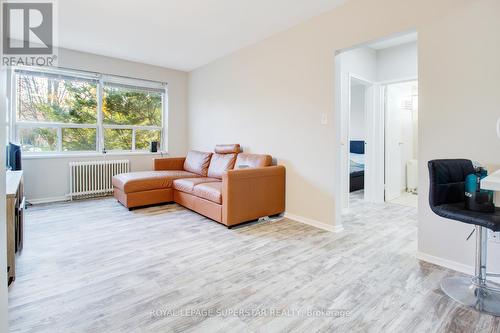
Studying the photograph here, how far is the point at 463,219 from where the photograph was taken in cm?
175

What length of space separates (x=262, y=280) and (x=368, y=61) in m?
3.96

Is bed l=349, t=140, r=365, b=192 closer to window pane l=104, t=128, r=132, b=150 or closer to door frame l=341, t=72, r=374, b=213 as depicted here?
door frame l=341, t=72, r=374, b=213

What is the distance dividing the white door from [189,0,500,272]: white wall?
6.69 ft

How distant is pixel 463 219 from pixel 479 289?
0.53 metres

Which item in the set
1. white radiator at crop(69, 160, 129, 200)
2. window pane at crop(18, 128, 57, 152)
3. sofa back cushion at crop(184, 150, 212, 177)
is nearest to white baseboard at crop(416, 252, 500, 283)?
sofa back cushion at crop(184, 150, 212, 177)

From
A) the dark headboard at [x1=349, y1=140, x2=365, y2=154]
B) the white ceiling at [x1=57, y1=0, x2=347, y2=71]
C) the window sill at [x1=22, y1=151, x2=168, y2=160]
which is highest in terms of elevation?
the white ceiling at [x1=57, y1=0, x2=347, y2=71]

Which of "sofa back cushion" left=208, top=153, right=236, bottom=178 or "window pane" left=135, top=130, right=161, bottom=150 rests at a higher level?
"window pane" left=135, top=130, right=161, bottom=150

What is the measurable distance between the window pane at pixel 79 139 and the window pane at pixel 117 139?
213mm

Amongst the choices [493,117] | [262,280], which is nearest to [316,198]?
[262,280]

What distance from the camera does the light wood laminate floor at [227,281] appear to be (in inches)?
62.1

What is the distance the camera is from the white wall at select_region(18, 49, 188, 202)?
4.37m

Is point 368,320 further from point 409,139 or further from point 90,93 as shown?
point 90,93

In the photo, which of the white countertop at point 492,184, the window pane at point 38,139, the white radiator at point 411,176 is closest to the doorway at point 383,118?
the white radiator at point 411,176

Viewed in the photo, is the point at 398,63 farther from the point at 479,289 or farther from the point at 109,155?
the point at 109,155
